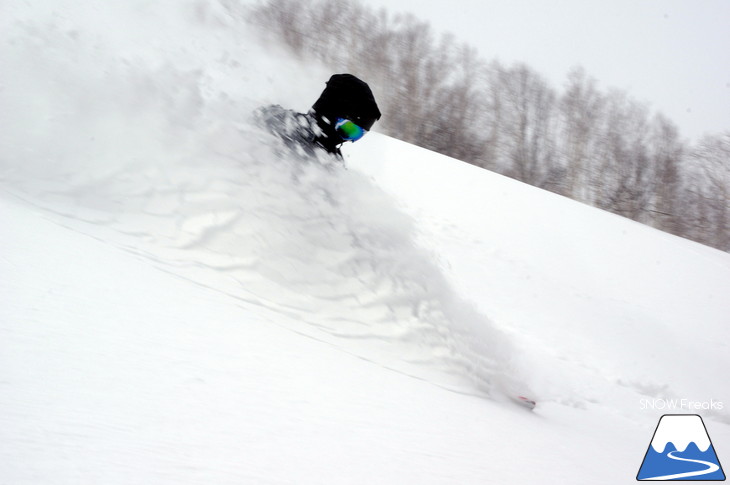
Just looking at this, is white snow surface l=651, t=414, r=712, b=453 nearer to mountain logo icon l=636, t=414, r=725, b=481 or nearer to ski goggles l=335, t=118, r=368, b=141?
mountain logo icon l=636, t=414, r=725, b=481

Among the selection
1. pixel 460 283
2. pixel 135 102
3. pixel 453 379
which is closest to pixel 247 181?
pixel 135 102

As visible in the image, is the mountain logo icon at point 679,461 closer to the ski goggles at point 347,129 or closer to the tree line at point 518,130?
the ski goggles at point 347,129

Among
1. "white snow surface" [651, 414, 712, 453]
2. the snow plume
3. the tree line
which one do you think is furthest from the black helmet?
the tree line

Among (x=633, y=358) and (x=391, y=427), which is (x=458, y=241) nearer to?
(x=633, y=358)

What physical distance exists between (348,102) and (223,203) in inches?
41.6

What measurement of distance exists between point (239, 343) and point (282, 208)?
168 centimetres

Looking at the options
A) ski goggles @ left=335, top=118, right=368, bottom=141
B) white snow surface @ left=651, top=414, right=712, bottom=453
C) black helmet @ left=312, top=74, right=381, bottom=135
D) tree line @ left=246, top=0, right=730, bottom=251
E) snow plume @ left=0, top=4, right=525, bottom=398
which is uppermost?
tree line @ left=246, top=0, right=730, bottom=251

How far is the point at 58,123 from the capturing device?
12.6 ft

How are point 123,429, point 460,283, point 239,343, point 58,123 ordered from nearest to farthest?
point 123,429
point 239,343
point 58,123
point 460,283

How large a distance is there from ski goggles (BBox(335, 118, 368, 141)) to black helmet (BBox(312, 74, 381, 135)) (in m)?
0.02

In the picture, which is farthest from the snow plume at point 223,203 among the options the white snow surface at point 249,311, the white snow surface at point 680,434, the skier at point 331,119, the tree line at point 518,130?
the tree line at point 518,130

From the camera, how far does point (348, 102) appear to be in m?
3.79

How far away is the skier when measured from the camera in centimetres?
380

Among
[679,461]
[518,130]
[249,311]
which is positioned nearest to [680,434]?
[679,461]
